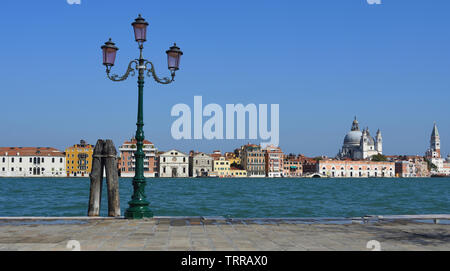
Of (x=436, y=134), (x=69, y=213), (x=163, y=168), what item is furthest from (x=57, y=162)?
(x=436, y=134)

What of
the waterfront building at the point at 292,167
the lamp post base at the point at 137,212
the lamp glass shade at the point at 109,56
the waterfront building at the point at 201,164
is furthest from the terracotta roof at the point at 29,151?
the lamp post base at the point at 137,212

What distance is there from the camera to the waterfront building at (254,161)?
425 ft

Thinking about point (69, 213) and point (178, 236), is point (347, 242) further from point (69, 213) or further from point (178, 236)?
point (69, 213)

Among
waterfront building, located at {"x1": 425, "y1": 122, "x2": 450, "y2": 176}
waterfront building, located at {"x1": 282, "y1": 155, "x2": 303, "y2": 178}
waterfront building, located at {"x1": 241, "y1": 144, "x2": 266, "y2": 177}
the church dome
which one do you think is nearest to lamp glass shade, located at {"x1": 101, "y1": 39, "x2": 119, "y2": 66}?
waterfront building, located at {"x1": 241, "y1": 144, "x2": 266, "y2": 177}

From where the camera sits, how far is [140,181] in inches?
416

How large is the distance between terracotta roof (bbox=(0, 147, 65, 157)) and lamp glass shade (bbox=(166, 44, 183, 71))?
10994 cm

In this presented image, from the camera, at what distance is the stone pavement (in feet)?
20.8

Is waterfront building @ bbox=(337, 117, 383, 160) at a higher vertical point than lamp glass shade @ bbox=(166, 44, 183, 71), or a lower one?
higher

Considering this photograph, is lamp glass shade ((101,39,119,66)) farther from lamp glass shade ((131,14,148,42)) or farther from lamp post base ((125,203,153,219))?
lamp post base ((125,203,153,219))

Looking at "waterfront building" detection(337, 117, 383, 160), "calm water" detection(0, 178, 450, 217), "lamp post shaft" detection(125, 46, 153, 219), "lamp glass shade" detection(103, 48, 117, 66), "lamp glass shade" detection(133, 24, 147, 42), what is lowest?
"calm water" detection(0, 178, 450, 217)

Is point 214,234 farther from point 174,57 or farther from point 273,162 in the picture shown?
point 273,162

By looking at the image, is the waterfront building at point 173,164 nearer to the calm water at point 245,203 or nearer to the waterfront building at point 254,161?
the waterfront building at point 254,161

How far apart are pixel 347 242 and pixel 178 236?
2.26 metres

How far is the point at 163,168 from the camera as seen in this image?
122312 millimetres
